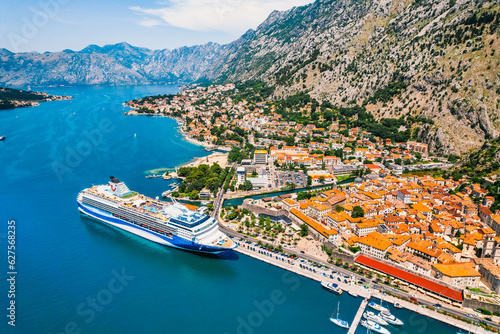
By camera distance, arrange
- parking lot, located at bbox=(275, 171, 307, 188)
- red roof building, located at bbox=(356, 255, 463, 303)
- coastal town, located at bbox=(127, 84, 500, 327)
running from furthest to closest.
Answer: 1. parking lot, located at bbox=(275, 171, 307, 188)
2. coastal town, located at bbox=(127, 84, 500, 327)
3. red roof building, located at bbox=(356, 255, 463, 303)

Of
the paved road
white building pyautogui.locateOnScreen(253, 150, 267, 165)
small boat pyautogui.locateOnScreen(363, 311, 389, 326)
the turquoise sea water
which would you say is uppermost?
white building pyautogui.locateOnScreen(253, 150, 267, 165)

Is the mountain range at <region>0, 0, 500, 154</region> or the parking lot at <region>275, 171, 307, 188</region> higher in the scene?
the mountain range at <region>0, 0, 500, 154</region>

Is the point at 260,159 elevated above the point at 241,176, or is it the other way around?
the point at 260,159

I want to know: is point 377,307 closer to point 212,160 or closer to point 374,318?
point 374,318

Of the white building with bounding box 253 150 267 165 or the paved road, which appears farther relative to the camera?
the white building with bounding box 253 150 267 165

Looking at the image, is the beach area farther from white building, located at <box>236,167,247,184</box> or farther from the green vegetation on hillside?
white building, located at <box>236,167,247,184</box>

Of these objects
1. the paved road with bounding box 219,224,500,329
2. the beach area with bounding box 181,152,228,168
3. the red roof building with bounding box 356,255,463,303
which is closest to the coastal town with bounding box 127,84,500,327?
the red roof building with bounding box 356,255,463,303

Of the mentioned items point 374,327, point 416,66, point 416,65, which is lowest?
point 374,327

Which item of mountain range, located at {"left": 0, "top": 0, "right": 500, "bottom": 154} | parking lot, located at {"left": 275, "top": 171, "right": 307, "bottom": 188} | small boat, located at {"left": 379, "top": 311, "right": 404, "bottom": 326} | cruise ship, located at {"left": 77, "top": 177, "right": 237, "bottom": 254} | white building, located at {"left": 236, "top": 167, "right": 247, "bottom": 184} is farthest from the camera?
mountain range, located at {"left": 0, "top": 0, "right": 500, "bottom": 154}

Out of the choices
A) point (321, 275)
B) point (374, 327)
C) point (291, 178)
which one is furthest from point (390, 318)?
point (291, 178)
